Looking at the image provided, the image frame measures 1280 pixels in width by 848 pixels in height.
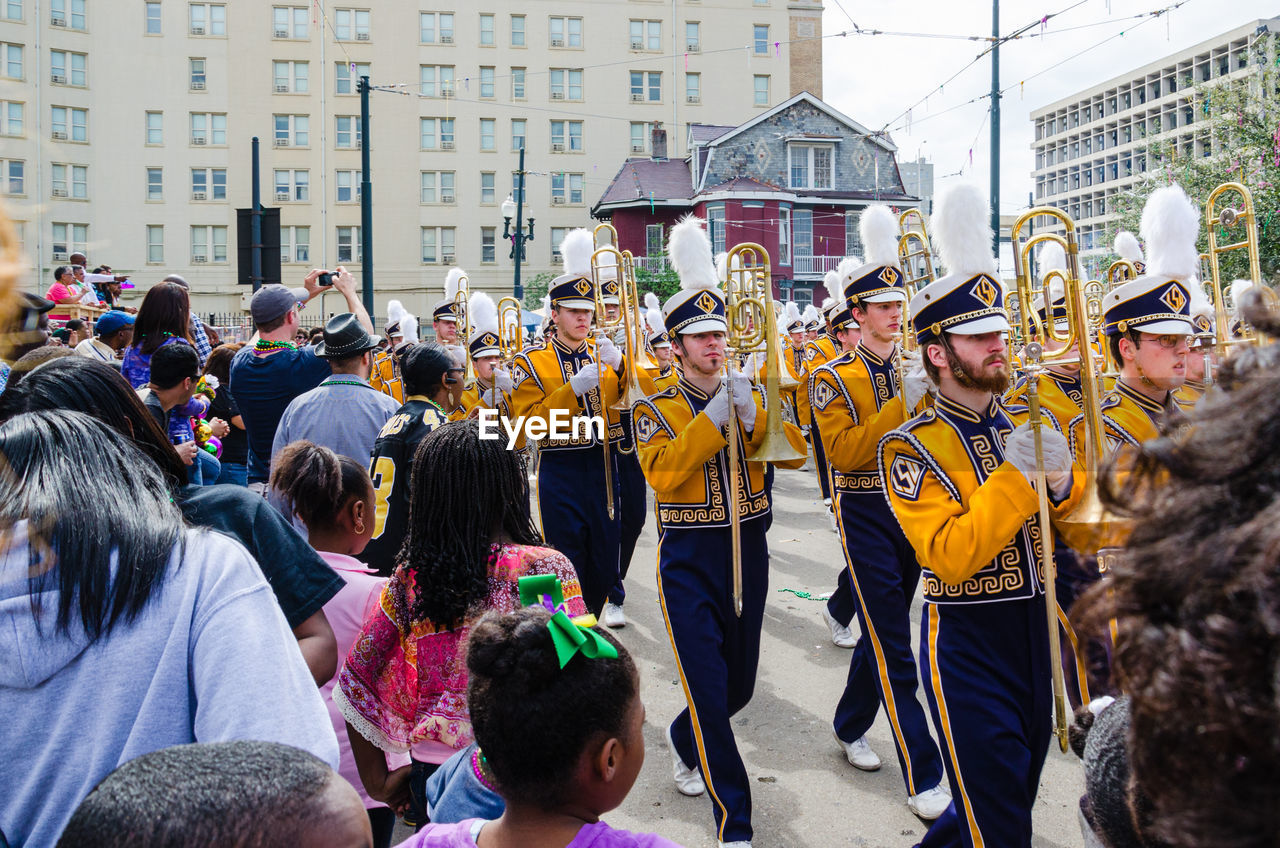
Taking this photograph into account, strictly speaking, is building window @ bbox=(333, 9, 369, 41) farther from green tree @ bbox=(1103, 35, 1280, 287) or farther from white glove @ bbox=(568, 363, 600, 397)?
white glove @ bbox=(568, 363, 600, 397)

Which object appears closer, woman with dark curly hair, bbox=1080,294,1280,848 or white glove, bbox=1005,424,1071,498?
A: woman with dark curly hair, bbox=1080,294,1280,848

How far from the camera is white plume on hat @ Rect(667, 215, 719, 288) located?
5312 millimetres

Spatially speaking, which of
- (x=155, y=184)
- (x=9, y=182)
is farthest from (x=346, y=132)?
(x=9, y=182)

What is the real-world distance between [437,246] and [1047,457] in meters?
43.8

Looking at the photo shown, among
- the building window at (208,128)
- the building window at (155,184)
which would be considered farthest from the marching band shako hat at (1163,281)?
the building window at (155,184)

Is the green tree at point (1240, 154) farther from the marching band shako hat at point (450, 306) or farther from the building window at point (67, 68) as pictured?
the building window at point (67, 68)

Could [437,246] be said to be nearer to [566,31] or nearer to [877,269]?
[566,31]

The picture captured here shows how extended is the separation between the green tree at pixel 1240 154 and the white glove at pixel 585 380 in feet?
31.5

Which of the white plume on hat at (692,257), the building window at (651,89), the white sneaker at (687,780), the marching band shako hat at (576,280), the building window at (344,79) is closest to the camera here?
the white sneaker at (687,780)

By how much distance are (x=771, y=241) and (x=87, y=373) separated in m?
39.9

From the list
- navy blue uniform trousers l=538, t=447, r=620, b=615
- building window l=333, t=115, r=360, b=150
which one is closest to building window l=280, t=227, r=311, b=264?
building window l=333, t=115, r=360, b=150

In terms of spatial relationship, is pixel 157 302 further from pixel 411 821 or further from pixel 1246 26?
pixel 1246 26

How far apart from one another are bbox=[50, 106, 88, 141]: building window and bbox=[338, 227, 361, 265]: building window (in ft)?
33.6

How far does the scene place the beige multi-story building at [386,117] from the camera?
42.6 meters
